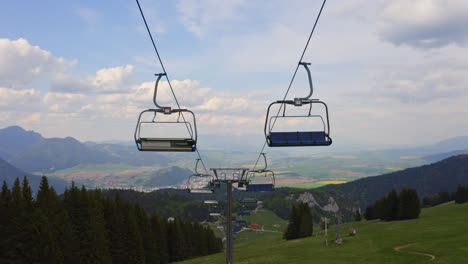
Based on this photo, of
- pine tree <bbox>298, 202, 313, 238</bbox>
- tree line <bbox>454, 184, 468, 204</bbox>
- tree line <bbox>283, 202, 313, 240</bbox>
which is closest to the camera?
pine tree <bbox>298, 202, 313, 238</bbox>

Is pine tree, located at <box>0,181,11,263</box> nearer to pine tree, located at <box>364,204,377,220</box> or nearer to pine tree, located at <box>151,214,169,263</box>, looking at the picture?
pine tree, located at <box>151,214,169,263</box>

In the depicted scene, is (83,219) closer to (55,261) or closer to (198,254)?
(55,261)

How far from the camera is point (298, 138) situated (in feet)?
56.6

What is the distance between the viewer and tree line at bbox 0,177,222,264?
52688 millimetres

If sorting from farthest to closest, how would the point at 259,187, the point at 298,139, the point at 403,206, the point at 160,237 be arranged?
the point at 403,206 → the point at 160,237 → the point at 259,187 → the point at 298,139

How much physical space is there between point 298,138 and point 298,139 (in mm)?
109

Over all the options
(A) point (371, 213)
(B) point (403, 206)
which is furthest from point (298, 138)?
(A) point (371, 213)

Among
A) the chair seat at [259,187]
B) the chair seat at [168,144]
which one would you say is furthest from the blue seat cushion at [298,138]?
the chair seat at [259,187]

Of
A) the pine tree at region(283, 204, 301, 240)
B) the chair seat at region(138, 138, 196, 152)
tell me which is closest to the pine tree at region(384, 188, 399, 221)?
the pine tree at region(283, 204, 301, 240)

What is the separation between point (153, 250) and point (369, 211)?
105m

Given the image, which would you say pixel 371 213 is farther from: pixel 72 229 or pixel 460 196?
pixel 72 229

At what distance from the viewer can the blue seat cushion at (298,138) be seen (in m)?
16.8

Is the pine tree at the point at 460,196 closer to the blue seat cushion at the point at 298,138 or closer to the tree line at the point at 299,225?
the tree line at the point at 299,225

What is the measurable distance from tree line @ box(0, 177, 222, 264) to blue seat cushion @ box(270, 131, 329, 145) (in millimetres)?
52005
